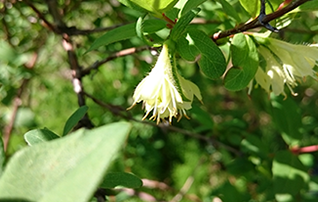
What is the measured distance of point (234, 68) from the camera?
0.69 m

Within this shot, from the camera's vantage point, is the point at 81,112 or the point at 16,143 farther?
the point at 16,143

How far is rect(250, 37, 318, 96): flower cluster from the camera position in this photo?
739 millimetres

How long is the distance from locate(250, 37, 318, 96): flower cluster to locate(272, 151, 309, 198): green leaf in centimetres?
35

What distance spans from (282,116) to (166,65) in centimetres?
62

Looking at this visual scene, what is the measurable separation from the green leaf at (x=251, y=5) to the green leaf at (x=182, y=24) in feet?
0.32

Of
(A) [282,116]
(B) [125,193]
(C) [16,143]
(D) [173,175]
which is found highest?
(A) [282,116]

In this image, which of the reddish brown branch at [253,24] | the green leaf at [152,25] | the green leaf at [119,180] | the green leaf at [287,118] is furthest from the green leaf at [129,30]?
the green leaf at [287,118]

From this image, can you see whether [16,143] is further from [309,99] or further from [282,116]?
[309,99]

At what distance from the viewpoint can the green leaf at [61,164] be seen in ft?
1.13

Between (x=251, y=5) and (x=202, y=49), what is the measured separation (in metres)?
0.12

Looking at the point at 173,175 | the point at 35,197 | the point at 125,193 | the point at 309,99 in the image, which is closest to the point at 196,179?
the point at 173,175

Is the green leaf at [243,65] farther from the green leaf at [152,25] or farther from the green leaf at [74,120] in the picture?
the green leaf at [74,120]

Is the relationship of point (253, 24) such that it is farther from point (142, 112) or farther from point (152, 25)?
point (142, 112)

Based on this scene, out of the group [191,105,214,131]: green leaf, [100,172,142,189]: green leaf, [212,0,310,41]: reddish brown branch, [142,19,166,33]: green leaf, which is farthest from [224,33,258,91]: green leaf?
[191,105,214,131]: green leaf
